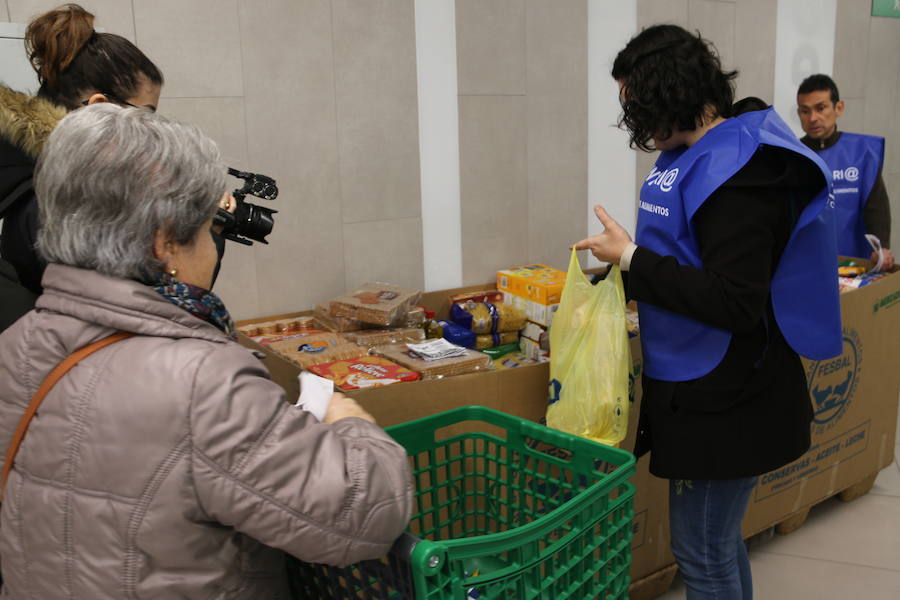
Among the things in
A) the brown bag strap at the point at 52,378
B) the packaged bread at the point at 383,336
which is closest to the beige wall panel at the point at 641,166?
the packaged bread at the point at 383,336

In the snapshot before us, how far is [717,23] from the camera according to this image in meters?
3.54

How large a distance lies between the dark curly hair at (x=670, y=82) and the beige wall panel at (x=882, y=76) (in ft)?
10.9

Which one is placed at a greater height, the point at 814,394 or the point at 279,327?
the point at 279,327

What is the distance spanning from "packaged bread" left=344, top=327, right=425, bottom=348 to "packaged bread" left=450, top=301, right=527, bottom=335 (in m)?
0.22

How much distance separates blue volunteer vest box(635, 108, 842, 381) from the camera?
158cm

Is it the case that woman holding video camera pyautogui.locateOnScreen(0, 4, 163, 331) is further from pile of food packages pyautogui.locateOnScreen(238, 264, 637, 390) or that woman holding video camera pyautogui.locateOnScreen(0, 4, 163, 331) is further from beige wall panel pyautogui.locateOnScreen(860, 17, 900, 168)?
beige wall panel pyautogui.locateOnScreen(860, 17, 900, 168)

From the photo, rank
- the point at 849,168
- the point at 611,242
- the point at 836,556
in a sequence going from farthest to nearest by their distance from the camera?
the point at 849,168
the point at 836,556
the point at 611,242

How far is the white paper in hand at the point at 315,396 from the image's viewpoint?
45.6 inches

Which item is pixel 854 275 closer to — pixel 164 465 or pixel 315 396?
pixel 315 396

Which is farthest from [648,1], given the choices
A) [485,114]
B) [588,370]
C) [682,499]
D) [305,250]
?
[682,499]

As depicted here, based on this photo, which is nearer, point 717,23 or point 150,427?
point 150,427

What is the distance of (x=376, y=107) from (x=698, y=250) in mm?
1402

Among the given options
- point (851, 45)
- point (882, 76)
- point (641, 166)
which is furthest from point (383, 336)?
point (882, 76)

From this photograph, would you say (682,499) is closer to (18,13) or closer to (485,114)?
(485,114)
